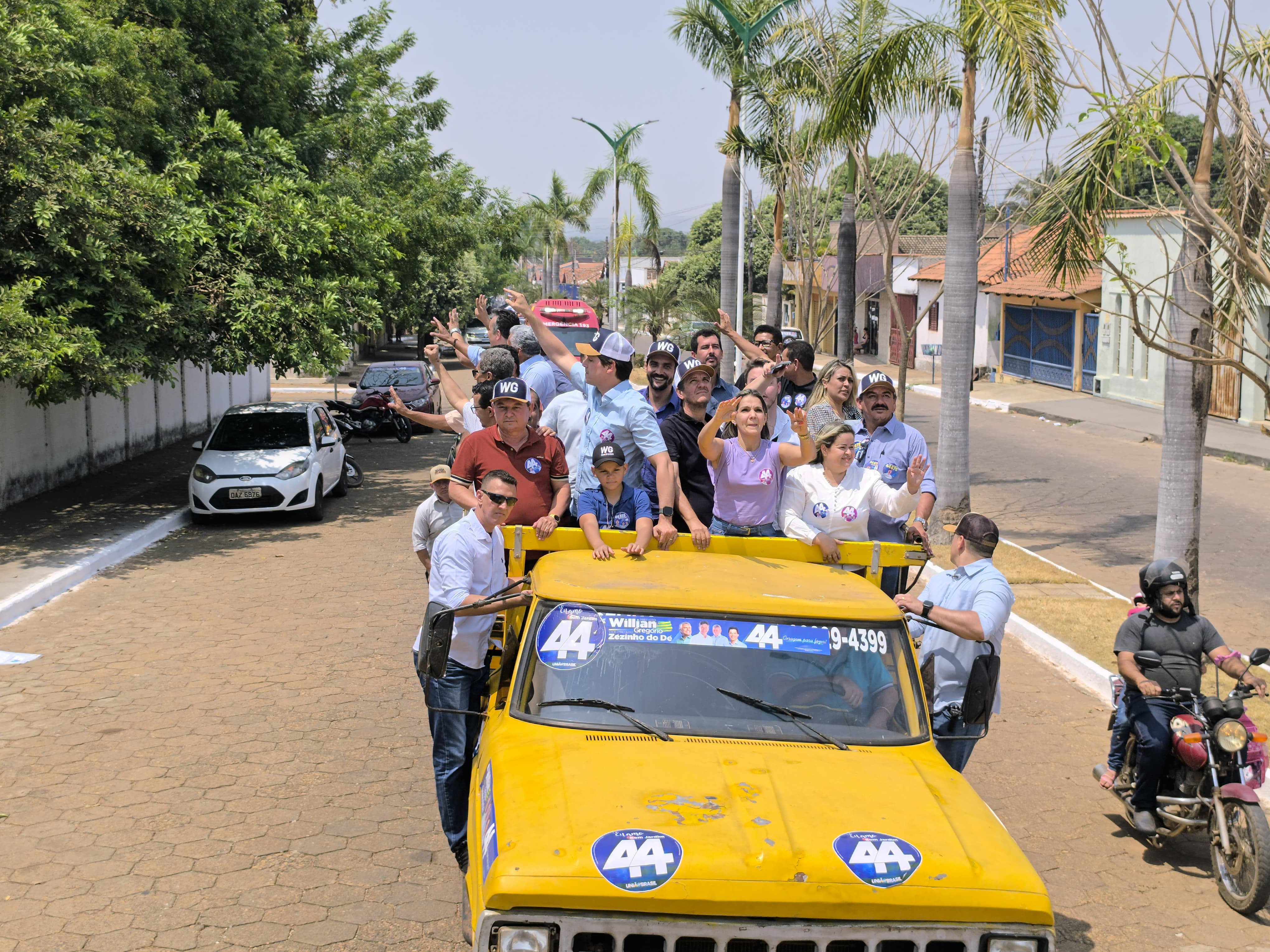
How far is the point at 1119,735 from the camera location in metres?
6.63

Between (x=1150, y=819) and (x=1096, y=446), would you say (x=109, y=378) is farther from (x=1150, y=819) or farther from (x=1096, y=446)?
(x=1096, y=446)

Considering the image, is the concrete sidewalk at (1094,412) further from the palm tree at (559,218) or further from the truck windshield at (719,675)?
the palm tree at (559,218)

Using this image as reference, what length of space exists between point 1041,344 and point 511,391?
113 feet

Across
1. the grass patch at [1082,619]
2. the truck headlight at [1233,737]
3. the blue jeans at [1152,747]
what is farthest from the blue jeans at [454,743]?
the grass patch at [1082,619]

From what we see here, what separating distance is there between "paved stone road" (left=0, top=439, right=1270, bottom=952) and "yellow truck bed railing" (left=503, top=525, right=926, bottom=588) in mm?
1693

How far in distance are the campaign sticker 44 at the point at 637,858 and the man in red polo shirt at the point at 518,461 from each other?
282cm

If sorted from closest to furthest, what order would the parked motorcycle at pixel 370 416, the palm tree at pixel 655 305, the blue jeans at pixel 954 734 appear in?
the blue jeans at pixel 954 734
the parked motorcycle at pixel 370 416
the palm tree at pixel 655 305

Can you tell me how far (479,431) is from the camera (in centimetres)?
675

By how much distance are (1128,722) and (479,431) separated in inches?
154

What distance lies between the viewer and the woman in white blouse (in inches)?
247

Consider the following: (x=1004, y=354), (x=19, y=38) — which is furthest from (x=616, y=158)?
(x=19, y=38)

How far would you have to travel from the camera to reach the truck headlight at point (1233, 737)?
589 centimetres

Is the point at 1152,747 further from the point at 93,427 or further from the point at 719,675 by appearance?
the point at 93,427


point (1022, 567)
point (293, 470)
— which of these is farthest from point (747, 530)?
point (293, 470)
